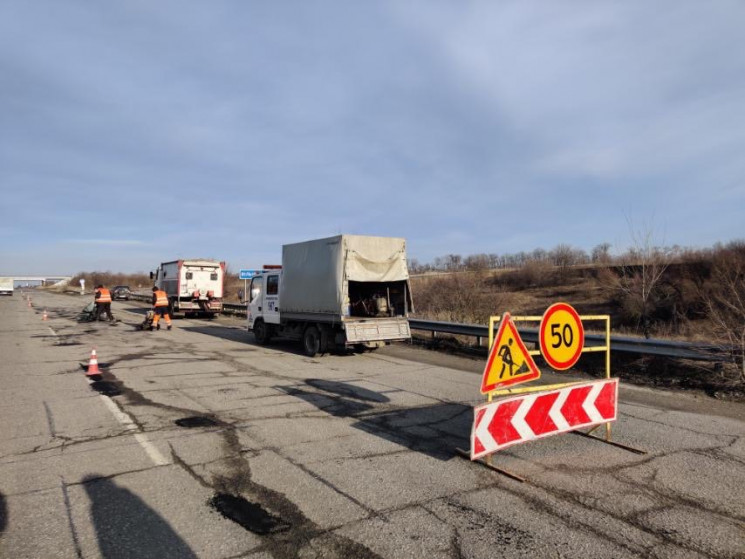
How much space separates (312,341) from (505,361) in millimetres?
9006

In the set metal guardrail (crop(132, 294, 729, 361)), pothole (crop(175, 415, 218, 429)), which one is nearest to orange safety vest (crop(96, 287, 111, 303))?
pothole (crop(175, 415, 218, 429))

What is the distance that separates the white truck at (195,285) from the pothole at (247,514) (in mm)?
23106

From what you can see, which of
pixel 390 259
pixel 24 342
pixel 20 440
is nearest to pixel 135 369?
pixel 20 440

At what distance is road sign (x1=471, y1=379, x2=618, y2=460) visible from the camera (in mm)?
4906

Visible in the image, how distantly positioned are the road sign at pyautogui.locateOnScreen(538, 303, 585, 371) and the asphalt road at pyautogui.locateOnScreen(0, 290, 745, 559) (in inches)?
41.0

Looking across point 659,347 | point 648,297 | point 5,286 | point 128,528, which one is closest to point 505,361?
point 128,528

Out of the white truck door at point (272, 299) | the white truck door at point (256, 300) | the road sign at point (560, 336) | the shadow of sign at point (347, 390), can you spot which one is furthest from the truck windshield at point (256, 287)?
the road sign at point (560, 336)

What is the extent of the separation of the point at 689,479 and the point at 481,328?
8611 millimetres

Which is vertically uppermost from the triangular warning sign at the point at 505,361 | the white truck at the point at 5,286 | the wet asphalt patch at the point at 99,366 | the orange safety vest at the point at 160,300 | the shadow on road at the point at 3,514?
the white truck at the point at 5,286

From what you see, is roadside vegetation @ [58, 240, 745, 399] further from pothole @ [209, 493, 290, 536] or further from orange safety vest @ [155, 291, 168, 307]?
pothole @ [209, 493, 290, 536]

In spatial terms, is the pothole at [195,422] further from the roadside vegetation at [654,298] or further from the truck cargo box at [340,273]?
the roadside vegetation at [654,298]

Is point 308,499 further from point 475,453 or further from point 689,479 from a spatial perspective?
point 689,479

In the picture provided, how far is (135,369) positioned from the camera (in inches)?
428

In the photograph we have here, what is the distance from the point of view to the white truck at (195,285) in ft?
84.3
